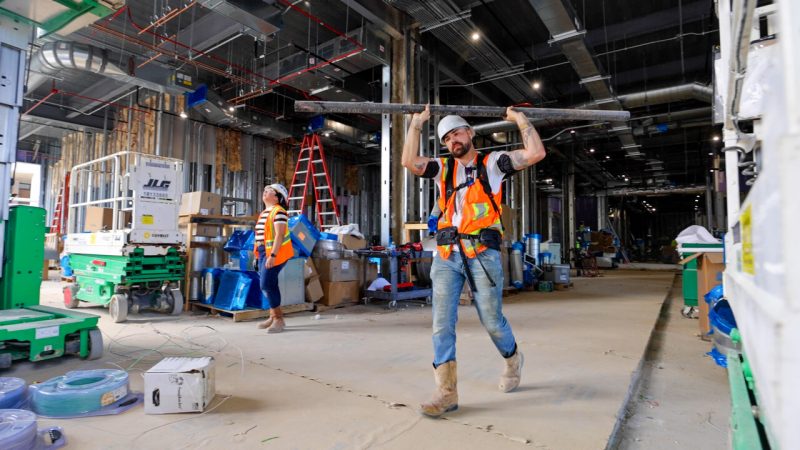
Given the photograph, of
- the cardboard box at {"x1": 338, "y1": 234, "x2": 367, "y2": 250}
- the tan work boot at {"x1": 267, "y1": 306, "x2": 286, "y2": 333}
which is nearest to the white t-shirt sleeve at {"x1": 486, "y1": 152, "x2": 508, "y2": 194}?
the tan work boot at {"x1": 267, "y1": 306, "x2": 286, "y2": 333}

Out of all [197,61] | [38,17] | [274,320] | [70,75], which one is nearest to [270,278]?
[274,320]

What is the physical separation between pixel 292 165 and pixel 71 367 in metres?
9.87

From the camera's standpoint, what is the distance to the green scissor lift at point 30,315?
111 inches

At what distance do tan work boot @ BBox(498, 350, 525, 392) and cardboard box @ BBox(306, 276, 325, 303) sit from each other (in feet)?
12.3

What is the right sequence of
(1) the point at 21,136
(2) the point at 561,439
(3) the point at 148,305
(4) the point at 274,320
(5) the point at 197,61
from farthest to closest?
1. (1) the point at 21,136
2. (5) the point at 197,61
3. (3) the point at 148,305
4. (4) the point at 274,320
5. (2) the point at 561,439

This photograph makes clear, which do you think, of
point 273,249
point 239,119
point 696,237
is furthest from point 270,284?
point 239,119

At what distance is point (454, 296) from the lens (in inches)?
91.7

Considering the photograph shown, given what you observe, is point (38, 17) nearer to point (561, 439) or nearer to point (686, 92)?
point (561, 439)

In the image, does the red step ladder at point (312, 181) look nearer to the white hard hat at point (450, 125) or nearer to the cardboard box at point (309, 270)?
the cardboard box at point (309, 270)

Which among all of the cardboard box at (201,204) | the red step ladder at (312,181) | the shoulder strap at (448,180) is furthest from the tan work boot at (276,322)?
the shoulder strap at (448,180)

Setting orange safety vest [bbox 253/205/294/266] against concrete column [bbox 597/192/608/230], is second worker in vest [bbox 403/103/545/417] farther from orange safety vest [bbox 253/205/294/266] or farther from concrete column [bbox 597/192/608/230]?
concrete column [bbox 597/192/608/230]

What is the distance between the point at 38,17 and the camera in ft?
11.2

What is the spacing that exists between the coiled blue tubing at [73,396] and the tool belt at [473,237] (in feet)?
6.13

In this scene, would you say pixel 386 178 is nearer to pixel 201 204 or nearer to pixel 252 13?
pixel 201 204
